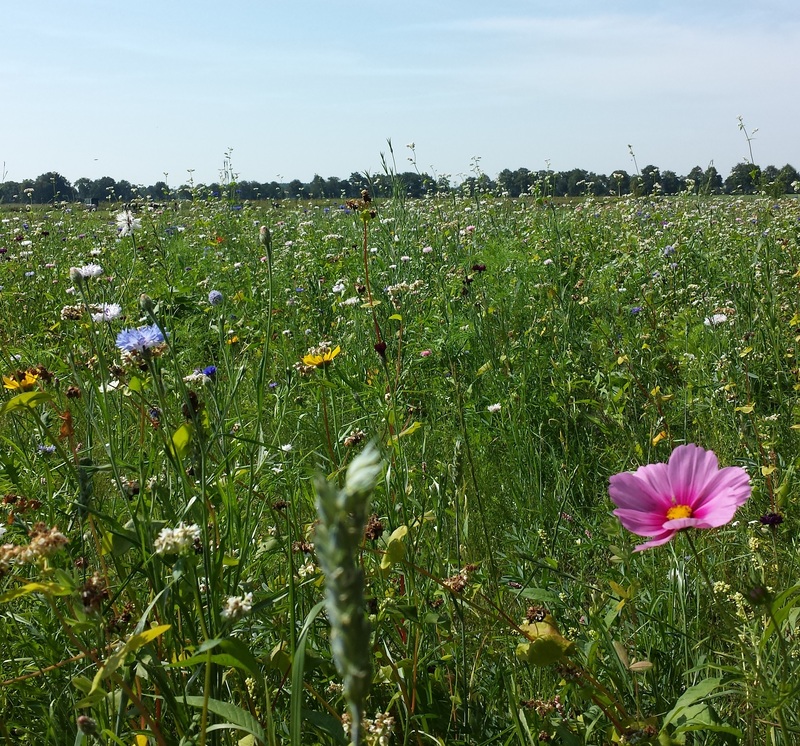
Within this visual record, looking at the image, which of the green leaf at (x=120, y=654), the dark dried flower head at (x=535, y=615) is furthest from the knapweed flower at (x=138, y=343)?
the dark dried flower head at (x=535, y=615)

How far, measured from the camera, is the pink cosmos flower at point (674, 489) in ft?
3.06

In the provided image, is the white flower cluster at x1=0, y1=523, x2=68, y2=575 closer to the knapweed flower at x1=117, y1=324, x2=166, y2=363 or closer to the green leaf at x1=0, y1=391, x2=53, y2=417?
the green leaf at x1=0, y1=391, x2=53, y2=417

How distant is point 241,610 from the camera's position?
869 millimetres

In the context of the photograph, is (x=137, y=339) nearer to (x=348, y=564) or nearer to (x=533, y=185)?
(x=348, y=564)

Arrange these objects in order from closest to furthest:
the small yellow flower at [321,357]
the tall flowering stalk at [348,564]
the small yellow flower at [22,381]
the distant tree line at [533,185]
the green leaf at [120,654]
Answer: the tall flowering stalk at [348,564]
the green leaf at [120,654]
the small yellow flower at [22,381]
the small yellow flower at [321,357]
the distant tree line at [533,185]

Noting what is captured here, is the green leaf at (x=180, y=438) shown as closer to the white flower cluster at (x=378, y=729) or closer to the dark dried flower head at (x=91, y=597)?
the dark dried flower head at (x=91, y=597)

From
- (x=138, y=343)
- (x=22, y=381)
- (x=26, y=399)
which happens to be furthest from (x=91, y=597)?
(x=22, y=381)

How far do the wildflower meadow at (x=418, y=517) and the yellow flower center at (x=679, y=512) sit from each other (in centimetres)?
1

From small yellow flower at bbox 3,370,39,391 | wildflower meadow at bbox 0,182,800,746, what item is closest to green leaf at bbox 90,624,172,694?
wildflower meadow at bbox 0,182,800,746

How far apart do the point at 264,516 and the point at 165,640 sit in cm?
87

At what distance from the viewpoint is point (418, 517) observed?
145 centimetres

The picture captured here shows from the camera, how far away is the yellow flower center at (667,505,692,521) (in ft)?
3.14

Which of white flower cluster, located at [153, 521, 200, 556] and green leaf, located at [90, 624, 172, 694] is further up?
Answer: white flower cluster, located at [153, 521, 200, 556]

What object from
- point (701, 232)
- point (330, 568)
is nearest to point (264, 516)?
point (330, 568)
